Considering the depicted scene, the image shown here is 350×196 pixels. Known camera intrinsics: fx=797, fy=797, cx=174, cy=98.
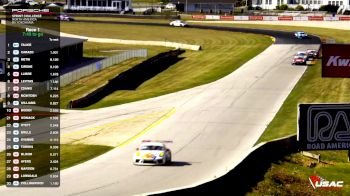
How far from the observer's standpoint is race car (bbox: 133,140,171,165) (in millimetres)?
37531

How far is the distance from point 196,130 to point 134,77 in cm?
3135

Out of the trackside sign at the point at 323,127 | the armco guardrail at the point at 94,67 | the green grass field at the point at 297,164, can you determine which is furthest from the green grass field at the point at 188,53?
the trackside sign at the point at 323,127

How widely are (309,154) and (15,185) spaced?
59.2 ft

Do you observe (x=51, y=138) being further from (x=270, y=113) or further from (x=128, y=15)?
(x=128, y=15)

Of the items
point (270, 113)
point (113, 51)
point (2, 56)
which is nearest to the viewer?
point (270, 113)

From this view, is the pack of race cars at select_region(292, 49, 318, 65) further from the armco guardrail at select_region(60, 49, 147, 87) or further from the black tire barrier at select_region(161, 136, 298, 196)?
the black tire barrier at select_region(161, 136, 298, 196)

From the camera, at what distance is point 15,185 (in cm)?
3309

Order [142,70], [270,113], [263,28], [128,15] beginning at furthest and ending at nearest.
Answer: [128,15]
[263,28]
[142,70]
[270,113]

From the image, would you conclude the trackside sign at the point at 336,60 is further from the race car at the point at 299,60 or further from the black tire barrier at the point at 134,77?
the race car at the point at 299,60

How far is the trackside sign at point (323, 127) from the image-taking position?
132ft

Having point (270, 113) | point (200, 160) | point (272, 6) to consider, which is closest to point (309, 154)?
point (200, 160)

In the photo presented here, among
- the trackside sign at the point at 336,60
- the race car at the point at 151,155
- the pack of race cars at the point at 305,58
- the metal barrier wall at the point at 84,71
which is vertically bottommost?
the race car at the point at 151,155
